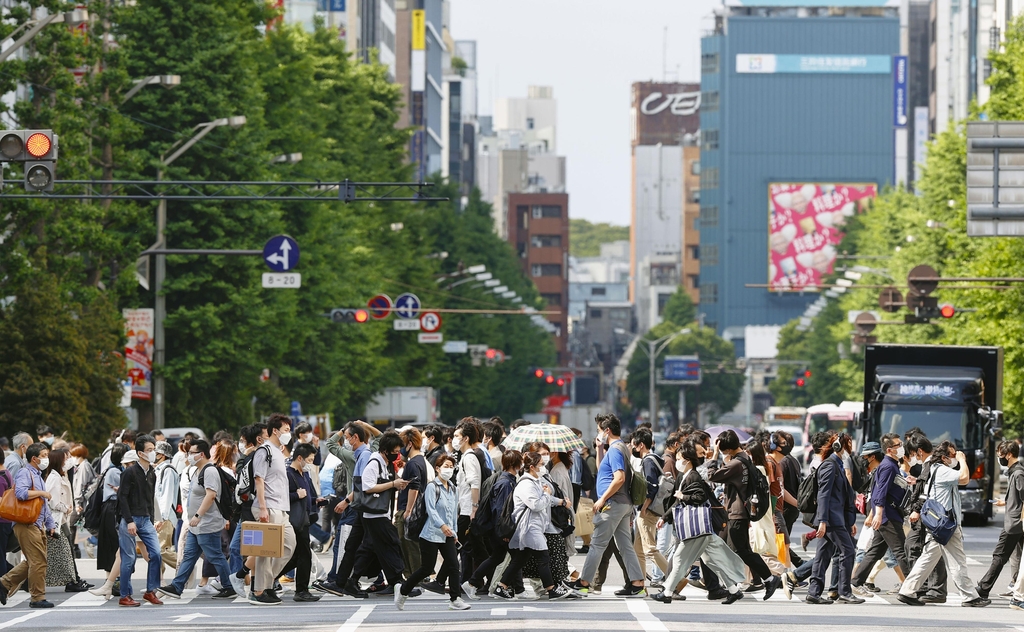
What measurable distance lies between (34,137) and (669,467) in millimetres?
7578

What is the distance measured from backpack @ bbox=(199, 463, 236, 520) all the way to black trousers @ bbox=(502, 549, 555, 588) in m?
2.64

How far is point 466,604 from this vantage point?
17.9m

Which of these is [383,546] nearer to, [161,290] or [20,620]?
[20,620]

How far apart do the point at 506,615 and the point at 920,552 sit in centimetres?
489

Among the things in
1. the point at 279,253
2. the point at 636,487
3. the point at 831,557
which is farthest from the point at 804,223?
the point at 636,487

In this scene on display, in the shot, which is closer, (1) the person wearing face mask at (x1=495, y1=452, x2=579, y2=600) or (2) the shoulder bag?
(1) the person wearing face mask at (x1=495, y1=452, x2=579, y2=600)

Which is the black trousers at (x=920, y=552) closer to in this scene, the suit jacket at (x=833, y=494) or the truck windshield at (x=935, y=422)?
the suit jacket at (x=833, y=494)

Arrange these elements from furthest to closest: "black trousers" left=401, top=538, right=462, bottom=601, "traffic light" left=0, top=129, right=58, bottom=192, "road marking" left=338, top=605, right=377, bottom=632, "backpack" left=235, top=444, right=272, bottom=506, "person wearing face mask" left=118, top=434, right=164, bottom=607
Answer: "traffic light" left=0, top=129, right=58, bottom=192
"person wearing face mask" left=118, top=434, right=164, bottom=607
"black trousers" left=401, top=538, right=462, bottom=601
"backpack" left=235, top=444, right=272, bottom=506
"road marking" left=338, top=605, right=377, bottom=632

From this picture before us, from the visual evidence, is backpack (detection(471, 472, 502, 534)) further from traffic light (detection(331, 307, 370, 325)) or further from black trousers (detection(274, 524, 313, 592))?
traffic light (detection(331, 307, 370, 325))

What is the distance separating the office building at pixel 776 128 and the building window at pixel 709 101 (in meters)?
0.21

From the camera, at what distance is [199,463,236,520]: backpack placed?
1836 cm

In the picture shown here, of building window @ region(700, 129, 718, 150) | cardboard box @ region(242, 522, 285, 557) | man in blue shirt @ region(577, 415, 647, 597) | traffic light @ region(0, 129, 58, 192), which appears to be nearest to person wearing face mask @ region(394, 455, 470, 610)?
cardboard box @ region(242, 522, 285, 557)

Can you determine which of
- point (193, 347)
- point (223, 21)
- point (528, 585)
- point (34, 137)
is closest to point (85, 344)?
point (193, 347)

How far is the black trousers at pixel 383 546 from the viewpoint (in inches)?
717
